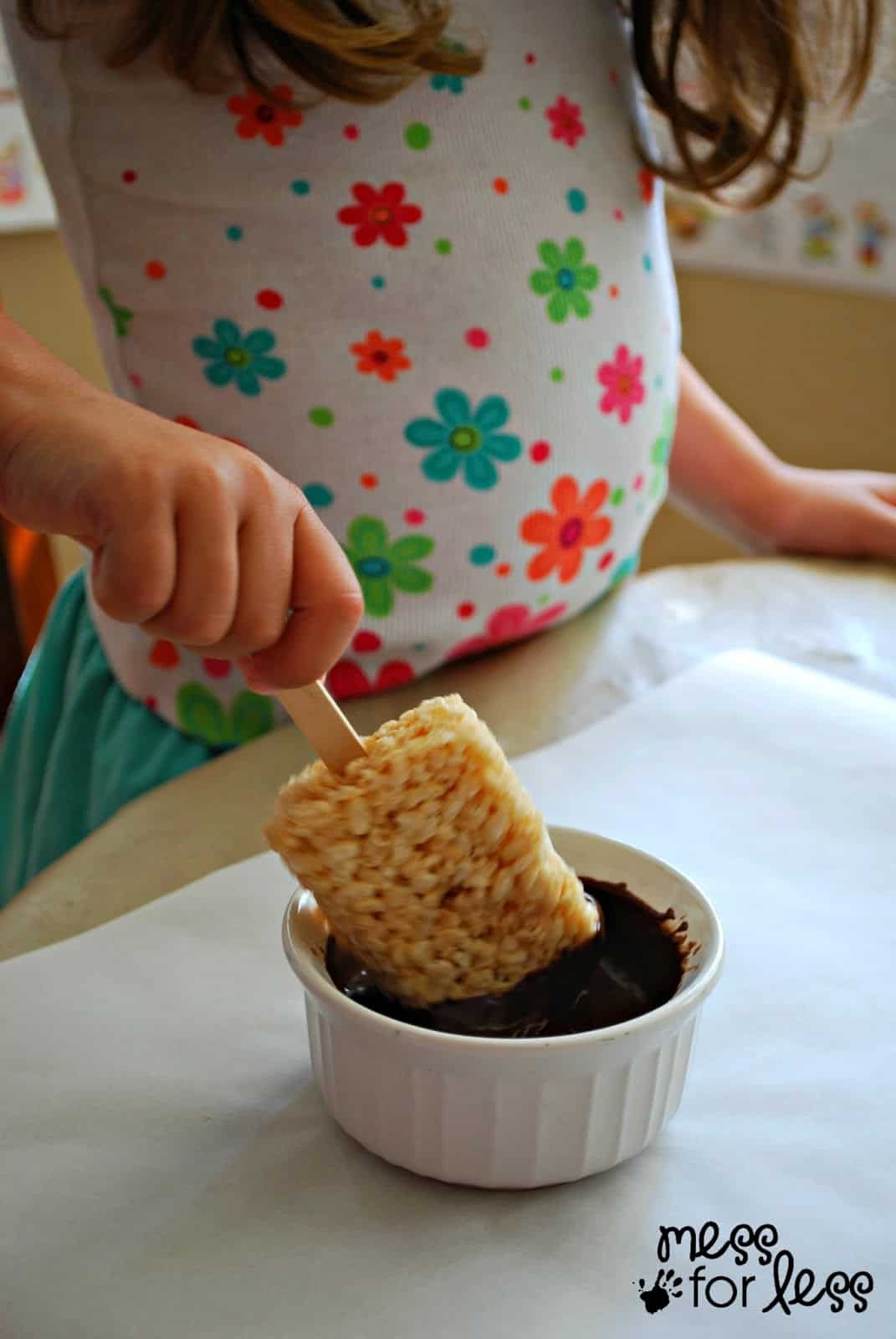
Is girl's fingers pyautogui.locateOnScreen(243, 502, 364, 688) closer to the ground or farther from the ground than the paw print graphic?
farther from the ground

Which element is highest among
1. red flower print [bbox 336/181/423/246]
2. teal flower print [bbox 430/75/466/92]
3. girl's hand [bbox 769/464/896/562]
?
teal flower print [bbox 430/75/466/92]

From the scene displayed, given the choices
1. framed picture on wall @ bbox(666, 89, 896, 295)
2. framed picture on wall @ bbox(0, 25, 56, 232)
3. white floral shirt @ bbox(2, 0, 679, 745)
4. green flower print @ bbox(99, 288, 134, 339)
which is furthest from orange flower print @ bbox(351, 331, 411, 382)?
framed picture on wall @ bbox(0, 25, 56, 232)

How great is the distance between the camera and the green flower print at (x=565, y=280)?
1.92 ft

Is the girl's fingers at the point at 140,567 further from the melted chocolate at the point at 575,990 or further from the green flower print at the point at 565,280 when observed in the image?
the green flower print at the point at 565,280

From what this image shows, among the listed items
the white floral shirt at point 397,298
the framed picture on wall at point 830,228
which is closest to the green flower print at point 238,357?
the white floral shirt at point 397,298

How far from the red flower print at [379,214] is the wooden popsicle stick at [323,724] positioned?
0.88 ft

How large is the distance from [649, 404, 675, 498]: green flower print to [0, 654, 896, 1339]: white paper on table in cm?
23

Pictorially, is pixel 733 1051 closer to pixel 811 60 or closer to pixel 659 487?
pixel 659 487

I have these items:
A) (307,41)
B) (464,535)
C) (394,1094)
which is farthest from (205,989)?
(307,41)

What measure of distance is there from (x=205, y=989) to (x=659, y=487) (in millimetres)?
400

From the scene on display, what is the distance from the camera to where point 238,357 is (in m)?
0.55

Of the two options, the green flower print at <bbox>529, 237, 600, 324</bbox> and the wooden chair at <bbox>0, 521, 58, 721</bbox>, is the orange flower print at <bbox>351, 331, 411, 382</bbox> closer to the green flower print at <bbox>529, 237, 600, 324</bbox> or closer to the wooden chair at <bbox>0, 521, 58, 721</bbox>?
the green flower print at <bbox>529, 237, 600, 324</bbox>

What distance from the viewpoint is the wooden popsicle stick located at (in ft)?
1.18

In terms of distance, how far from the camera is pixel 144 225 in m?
0.54
